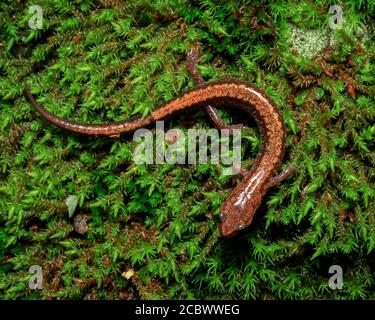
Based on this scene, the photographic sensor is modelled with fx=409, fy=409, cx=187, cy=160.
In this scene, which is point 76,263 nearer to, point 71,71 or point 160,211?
point 160,211

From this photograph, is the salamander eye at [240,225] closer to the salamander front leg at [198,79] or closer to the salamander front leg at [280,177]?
the salamander front leg at [280,177]

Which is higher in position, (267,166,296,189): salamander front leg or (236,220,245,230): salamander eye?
(267,166,296,189): salamander front leg

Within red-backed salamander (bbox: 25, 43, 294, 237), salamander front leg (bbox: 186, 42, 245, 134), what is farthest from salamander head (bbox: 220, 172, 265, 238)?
salamander front leg (bbox: 186, 42, 245, 134)

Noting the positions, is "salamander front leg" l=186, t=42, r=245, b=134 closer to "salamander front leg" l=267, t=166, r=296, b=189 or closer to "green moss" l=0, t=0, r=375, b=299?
"green moss" l=0, t=0, r=375, b=299

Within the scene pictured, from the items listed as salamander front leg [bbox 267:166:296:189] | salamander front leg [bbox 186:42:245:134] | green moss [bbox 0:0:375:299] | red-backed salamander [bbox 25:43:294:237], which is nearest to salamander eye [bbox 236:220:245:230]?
red-backed salamander [bbox 25:43:294:237]

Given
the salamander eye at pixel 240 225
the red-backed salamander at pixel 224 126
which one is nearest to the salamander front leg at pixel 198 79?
the red-backed salamander at pixel 224 126

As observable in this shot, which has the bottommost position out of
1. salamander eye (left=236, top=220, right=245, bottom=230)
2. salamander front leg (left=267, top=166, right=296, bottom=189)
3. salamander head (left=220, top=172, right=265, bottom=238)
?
salamander eye (left=236, top=220, right=245, bottom=230)

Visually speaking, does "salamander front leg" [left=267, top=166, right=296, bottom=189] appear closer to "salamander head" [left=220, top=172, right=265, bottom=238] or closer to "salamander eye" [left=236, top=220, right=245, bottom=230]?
"salamander head" [left=220, top=172, right=265, bottom=238]
